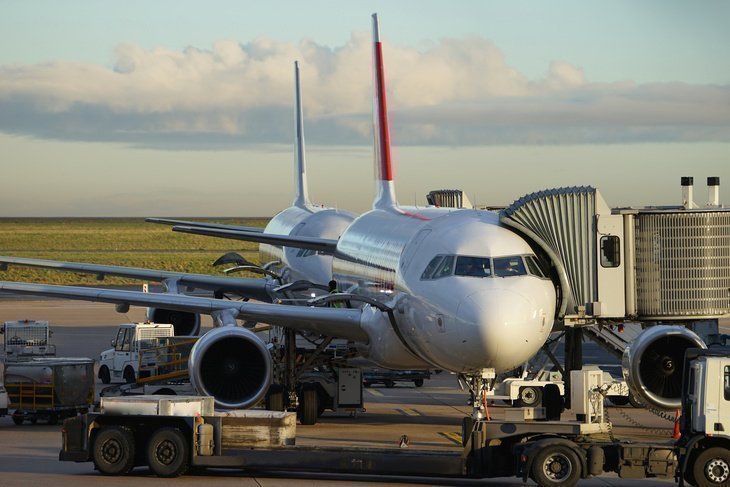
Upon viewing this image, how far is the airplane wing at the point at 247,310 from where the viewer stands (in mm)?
29484

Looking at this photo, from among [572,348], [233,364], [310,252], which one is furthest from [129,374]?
[572,348]

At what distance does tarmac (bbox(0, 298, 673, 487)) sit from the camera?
70.1 ft

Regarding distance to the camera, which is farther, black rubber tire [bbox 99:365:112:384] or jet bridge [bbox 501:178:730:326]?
black rubber tire [bbox 99:365:112:384]

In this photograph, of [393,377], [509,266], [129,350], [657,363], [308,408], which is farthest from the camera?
[129,350]

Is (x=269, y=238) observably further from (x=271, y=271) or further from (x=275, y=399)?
(x=271, y=271)

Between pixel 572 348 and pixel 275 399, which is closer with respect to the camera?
pixel 572 348

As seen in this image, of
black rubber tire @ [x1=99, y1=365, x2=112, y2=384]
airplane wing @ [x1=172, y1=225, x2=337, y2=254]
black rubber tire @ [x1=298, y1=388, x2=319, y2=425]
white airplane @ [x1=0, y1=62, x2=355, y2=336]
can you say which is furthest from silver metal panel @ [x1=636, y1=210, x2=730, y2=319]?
black rubber tire @ [x1=99, y1=365, x2=112, y2=384]

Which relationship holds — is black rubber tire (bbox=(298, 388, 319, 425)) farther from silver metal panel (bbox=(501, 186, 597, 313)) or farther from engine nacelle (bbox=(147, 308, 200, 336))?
engine nacelle (bbox=(147, 308, 200, 336))

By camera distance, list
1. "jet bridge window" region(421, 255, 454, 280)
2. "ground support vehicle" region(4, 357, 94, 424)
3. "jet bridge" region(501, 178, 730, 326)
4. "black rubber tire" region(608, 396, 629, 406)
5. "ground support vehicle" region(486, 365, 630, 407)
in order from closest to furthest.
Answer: "jet bridge window" region(421, 255, 454, 280)
"jet bridge" region(501, 178, 730, 326)
"ground support vehicle" region(4, 357, 94, 424)
"ground support vehicle" region(486, 365, 630, 407)
"black rubber tire" region(608, 396, 629, 406)

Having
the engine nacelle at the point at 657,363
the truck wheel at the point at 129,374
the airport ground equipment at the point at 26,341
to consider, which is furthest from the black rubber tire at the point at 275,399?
the airport ground equipment at the point at 26,341

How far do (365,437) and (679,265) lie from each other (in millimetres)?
7653

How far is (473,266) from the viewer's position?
76.7 feet

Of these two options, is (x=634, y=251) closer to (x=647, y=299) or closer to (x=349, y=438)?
(x=647, y=299)

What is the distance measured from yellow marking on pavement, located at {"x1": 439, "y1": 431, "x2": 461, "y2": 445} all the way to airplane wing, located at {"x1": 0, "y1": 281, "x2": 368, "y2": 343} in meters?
2.77
